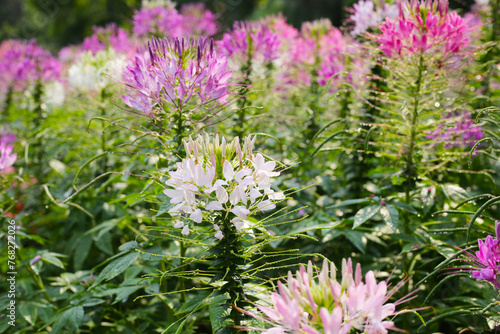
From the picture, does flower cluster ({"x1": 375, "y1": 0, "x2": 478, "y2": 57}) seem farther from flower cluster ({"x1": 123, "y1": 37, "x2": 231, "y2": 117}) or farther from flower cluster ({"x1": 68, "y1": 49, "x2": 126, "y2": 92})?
flower cluster ({"x1": 68, "y1": 49, "x2": 126, "y2": 92})

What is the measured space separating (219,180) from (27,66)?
2368mm

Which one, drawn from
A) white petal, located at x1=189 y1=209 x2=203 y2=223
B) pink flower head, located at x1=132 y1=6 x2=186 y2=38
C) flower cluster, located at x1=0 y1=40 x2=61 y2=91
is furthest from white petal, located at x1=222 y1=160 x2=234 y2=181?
pink flower head, located at x1=132 y1=6 x2=186 y2=38

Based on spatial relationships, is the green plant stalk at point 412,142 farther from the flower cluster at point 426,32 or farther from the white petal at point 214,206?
the white petal at point 214,206

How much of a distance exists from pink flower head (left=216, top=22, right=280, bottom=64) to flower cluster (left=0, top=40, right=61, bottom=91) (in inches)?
52.3

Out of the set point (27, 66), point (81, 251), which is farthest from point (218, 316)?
point (27, 66)

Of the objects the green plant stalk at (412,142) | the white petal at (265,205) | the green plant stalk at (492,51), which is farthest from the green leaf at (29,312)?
the green plant stalk at (492,51)

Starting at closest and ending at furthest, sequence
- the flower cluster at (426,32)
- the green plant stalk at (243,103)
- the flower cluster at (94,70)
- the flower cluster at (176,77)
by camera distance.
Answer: the flower cluster at (176,77), the flower cluster at (426,32), the green plant stalk at (243,103), the flower cluster at (94,70)

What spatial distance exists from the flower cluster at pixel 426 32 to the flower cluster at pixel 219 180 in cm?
76

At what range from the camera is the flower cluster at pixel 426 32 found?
51.8 inches

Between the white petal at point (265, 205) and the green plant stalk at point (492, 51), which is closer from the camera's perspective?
the white petal at point (265, 205)

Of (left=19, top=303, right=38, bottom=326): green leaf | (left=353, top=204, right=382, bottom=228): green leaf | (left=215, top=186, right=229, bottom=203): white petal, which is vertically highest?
(left=215, top=186, right=229, bottom=203): white petal

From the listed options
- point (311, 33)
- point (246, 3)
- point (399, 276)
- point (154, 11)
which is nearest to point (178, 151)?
point (399, 276)

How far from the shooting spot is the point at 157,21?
10.2 feet

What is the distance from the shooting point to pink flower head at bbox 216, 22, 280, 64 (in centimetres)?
207
